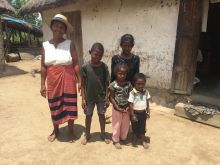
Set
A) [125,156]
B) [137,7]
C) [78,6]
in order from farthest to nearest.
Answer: [78,6], [137,7], [125,156]

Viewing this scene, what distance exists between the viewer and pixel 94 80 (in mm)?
3191

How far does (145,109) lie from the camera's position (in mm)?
3281

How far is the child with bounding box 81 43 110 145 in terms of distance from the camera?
3.15 metres

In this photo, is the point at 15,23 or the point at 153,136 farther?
the point at 15,23

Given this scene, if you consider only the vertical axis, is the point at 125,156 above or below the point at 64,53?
below

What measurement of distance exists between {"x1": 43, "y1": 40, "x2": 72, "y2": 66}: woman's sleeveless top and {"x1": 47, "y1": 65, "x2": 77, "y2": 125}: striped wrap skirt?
0.08m

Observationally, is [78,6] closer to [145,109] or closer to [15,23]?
[145,109]

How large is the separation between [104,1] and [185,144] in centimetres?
457

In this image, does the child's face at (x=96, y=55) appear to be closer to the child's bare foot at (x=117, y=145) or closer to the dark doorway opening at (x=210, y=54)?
the child's bare foot at (x=117, y=145)

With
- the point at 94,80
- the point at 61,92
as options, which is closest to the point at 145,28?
the point at 94,80

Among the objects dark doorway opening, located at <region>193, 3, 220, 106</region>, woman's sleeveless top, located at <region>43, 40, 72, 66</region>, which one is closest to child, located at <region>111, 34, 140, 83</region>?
woman's sleeveless top, located at <region>43, 40, 72, 66</region>

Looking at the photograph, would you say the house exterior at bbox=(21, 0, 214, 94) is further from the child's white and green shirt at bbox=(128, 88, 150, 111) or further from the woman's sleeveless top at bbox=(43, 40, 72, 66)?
the woman's sleeveless top at bbox=(43, 40, 72, 66)

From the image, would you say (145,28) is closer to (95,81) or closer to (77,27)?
(95,81)

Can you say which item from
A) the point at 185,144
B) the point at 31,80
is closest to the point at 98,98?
the point at 185,144
